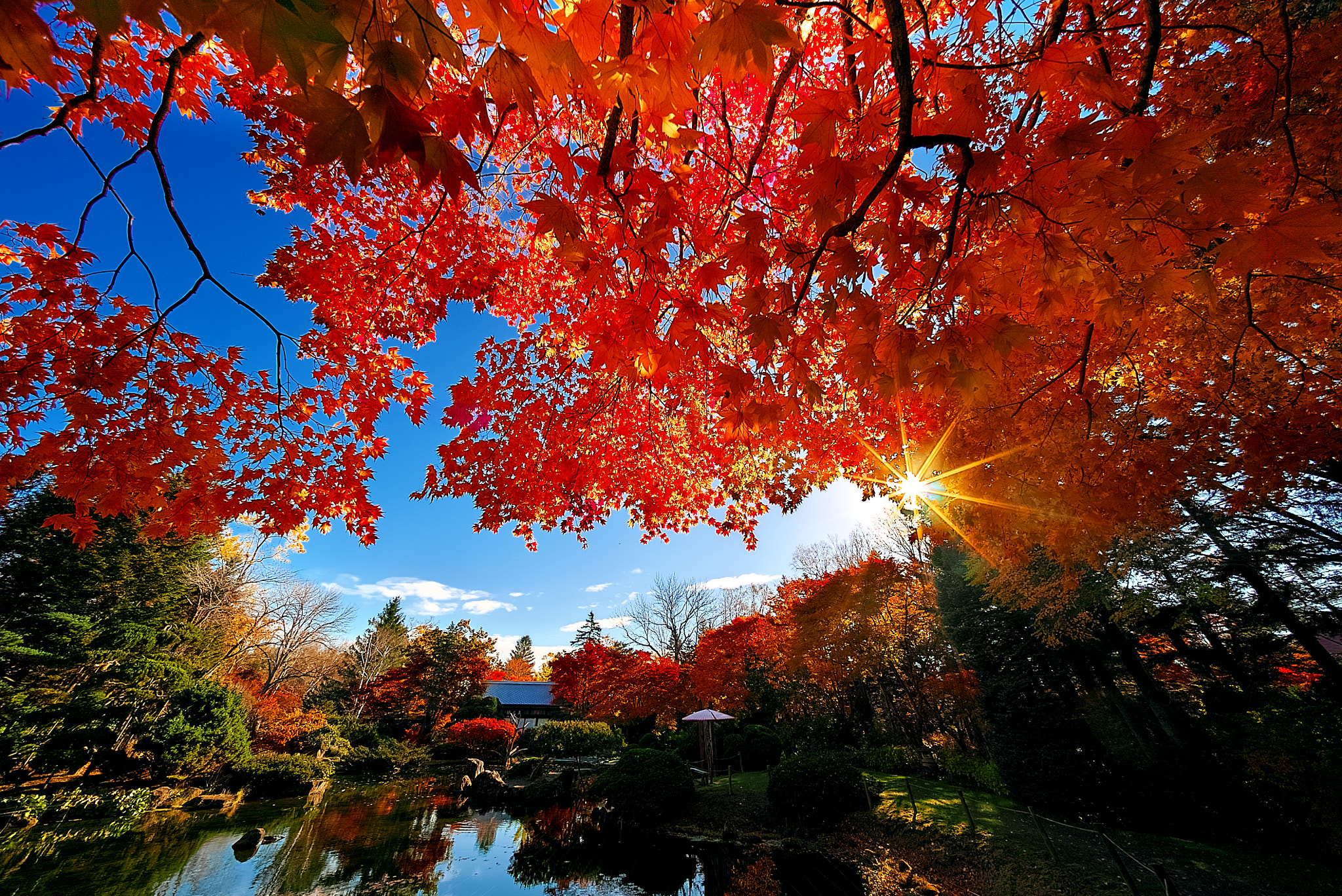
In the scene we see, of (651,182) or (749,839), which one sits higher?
(651,182)

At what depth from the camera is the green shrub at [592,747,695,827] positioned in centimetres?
1086

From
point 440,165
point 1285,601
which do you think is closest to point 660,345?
point 440,165

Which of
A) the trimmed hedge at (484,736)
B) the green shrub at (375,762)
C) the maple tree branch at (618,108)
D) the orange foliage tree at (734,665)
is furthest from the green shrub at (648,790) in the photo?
the maple tree branch at (618,108)

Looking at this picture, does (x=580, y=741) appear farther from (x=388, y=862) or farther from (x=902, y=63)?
(x=902, y=63)

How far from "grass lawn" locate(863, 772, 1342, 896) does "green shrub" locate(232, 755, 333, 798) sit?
15997 mm

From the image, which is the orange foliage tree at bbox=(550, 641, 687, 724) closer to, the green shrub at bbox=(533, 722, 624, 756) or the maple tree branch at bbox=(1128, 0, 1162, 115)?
the green shrub at bbox=(533, 722, 624, 756)

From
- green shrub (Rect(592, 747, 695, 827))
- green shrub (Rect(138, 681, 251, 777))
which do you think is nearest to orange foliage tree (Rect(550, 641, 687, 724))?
green shrub (Rect(592, 747, 695, 827))

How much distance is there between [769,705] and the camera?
670 inches

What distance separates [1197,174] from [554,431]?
531 centimetres

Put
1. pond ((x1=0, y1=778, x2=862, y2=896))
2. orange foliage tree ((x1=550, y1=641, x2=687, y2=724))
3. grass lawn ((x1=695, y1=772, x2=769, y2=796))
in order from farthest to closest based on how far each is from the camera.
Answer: orange foliage tree ((x1=550, y1=641, x2=687, y2=724)) < grass lawn ((x1=695, y1=772, x2=769, y2=796)) < pond ((x1=0, y1=778, x2=862, y2=896))

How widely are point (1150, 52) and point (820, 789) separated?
11.9 m

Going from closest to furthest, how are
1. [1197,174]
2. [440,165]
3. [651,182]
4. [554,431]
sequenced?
[440,165]
[1197,174]
[651,182]
[554,431]

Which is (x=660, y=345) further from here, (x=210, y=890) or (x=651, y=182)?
(x=210, y=890)

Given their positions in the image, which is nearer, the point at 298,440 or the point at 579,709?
the point at 298,440
